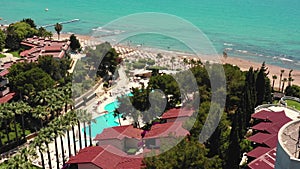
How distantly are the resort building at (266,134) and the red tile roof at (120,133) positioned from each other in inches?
391

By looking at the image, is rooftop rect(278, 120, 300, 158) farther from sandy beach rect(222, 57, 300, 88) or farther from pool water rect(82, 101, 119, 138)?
sandy beach rect(222, 57, 300, 88)

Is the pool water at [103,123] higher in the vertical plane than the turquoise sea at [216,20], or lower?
lower

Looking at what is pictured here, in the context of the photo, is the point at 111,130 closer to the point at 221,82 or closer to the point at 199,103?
the point at 199,103

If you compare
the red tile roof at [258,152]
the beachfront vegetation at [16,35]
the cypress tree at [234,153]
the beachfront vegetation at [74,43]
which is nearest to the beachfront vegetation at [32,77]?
the beachfront vegetation at [74,43]

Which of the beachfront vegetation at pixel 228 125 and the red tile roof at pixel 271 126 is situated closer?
the beachfront vegetation at pixel 228 125

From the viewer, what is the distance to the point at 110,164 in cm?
2852

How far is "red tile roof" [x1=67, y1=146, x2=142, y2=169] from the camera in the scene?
27.8m

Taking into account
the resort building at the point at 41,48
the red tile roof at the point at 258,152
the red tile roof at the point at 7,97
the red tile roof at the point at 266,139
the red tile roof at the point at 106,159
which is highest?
the resort building at the point at 41,48

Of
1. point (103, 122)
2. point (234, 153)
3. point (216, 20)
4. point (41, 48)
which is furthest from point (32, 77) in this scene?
point (216, 20)

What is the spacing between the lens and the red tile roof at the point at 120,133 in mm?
32781

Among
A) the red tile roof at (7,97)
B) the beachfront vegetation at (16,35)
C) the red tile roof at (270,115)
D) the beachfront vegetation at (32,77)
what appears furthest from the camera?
the beachfront vegetation at (16,35)

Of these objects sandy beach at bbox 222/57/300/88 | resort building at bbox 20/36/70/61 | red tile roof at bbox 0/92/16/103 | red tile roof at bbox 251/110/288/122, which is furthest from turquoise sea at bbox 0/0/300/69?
red tile roof at bbox 0/92/16/103

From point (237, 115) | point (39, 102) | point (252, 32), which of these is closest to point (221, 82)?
point (237, 115)

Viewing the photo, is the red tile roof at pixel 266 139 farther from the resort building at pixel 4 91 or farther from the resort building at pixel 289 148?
the resort building at pixel 4 91
